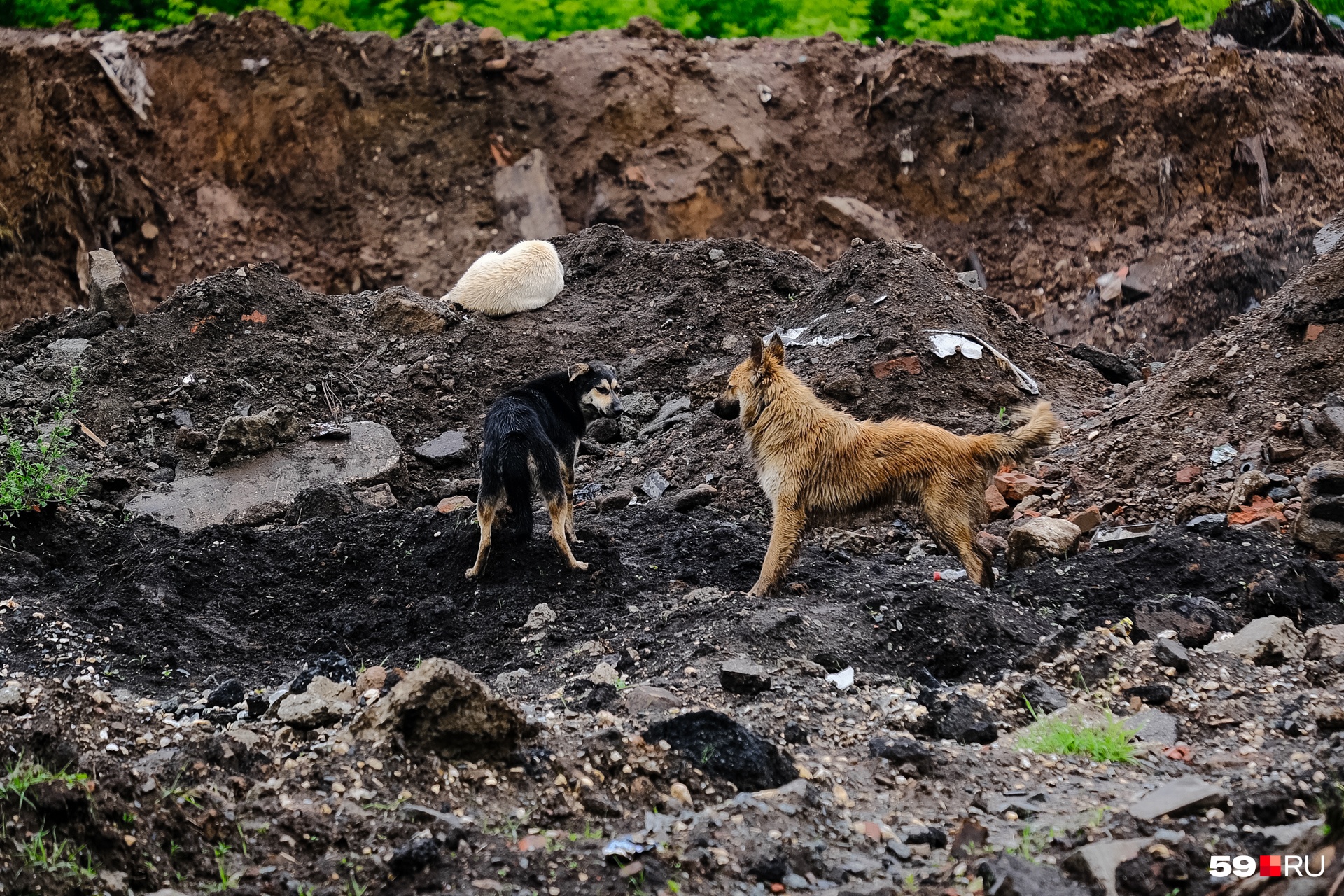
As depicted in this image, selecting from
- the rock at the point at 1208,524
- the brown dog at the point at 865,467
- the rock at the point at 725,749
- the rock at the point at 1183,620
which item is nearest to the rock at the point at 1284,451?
the rock at the point at 1208,524

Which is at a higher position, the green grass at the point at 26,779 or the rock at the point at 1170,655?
the green grass at the point at 26,779

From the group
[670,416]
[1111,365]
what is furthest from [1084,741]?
[1111,365]

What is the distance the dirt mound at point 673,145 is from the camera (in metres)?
17.3

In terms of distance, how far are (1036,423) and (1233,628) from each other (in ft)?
5.16

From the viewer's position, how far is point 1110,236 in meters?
17.5

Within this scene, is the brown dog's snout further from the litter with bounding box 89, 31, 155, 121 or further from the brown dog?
the litter with bounding box 89, 31, 155, 121

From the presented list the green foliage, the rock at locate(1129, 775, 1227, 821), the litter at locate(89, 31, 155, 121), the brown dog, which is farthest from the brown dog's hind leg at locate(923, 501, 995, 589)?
the litter at locate(89, 31, 155, 121)

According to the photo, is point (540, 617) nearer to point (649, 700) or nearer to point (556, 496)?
point (556, 496)

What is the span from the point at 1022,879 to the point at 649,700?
209cm

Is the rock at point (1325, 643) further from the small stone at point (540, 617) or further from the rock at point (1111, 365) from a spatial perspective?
the rock at point (1111, 365)

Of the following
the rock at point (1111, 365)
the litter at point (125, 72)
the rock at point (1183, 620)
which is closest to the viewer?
the rock at point (1183, 620)

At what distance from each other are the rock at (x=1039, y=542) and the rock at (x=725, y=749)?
3370 mm

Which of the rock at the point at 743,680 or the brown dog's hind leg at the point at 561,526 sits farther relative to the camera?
the brown dog's hind leg at the point at 561,526

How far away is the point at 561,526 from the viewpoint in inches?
287
